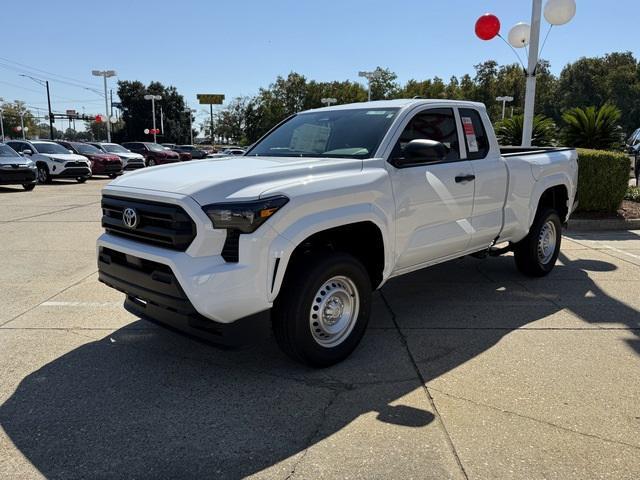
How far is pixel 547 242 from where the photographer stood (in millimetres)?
6457

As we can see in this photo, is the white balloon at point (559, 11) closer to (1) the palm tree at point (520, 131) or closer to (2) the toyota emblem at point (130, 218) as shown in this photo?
(1) the palm tree at point (520, 131)

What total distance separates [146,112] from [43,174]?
6854 centimetres

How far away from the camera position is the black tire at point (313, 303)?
349cm

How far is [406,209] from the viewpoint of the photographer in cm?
421

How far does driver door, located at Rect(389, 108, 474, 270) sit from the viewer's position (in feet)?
13.9

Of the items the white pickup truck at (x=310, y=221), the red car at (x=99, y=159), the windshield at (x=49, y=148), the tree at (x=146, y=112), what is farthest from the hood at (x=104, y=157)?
the tree at (x=146, y=112)

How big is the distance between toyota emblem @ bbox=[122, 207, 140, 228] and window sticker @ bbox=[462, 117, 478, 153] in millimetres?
3181

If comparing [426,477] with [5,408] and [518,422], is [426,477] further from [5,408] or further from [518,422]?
[5,408]

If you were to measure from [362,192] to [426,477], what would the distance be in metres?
1.97

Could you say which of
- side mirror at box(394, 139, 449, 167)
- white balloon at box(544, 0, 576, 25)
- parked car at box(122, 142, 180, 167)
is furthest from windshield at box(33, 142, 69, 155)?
side mirror at box(394, 139, 449, 167)

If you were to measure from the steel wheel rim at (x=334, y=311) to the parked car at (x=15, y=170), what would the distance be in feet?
55.0

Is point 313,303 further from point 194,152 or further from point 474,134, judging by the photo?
point 194,152

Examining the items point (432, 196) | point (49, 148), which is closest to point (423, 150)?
point (432, 196)

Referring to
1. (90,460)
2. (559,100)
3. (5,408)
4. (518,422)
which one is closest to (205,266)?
(90,460)
